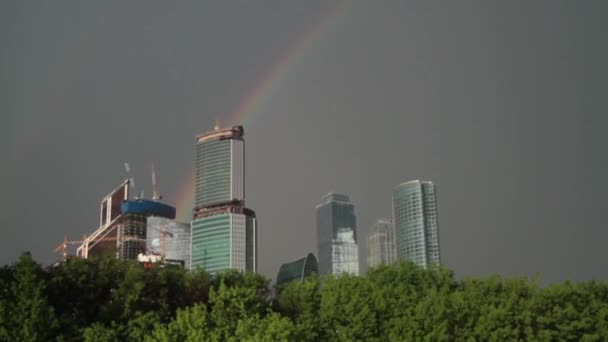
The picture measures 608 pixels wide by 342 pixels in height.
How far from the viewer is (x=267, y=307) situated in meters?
42.0

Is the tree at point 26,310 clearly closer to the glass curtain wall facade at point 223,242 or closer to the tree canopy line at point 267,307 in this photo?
the tree canopy line at point 267,307

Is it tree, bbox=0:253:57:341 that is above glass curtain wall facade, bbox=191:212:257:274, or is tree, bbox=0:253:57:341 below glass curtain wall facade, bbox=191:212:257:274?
below

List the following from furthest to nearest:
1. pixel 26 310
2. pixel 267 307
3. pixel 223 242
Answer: pixel 223 242 → pixel 267 307 → pixel 26 310

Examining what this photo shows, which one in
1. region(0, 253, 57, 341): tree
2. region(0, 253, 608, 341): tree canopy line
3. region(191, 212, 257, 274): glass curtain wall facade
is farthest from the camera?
region(191, 212, 257, 274): glass curtain wall facade

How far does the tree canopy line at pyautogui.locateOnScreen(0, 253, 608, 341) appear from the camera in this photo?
34.5 metres

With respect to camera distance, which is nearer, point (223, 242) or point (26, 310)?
point (26, 310)

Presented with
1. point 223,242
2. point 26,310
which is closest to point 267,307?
point 26,310

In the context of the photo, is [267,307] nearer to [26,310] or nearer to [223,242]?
[26,310]

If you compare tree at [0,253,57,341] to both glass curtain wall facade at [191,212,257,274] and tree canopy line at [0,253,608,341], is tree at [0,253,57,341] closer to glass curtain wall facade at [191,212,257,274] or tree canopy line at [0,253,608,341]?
tree canopy line at [0,253,608,341]

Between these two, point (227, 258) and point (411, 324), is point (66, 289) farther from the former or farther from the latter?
point (227, 258)

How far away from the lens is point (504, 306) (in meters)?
41.9

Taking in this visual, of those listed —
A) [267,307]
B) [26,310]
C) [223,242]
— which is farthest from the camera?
[223,242]

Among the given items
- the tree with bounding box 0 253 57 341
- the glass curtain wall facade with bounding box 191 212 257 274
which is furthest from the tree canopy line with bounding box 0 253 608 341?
the glass curtain wall facade with bounding box 191 212 257 274

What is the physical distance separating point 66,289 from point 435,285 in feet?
71.1
